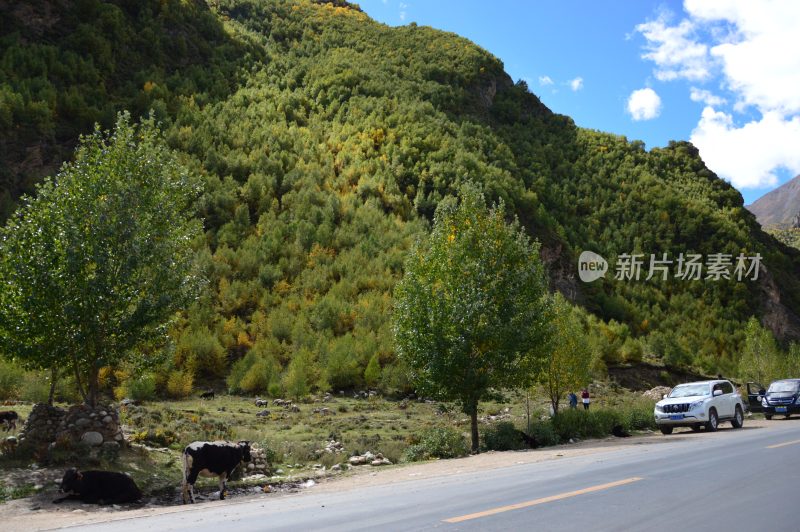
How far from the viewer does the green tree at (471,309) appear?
17.5 meters

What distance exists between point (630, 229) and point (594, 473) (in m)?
63.5

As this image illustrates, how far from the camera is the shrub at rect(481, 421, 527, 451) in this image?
17.8m

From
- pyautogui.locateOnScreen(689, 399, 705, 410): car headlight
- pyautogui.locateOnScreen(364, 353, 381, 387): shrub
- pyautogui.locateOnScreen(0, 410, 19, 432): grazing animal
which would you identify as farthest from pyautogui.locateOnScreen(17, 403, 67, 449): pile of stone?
pyautogui.locateOnScreen(364, 353, 381, 387): shrub

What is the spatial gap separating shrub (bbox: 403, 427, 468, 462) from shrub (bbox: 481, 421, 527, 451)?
0.98m

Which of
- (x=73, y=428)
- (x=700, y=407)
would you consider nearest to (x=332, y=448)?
(x=73, y=428)

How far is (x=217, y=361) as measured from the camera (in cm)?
3212

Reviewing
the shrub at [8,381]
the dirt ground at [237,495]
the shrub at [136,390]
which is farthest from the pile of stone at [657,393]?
the shrub at [8,381]

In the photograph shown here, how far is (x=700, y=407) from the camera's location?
19312 mm

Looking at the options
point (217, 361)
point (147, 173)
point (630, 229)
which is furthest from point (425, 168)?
point (147, 173)

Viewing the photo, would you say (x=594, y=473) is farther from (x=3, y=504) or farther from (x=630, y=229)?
(x=630, y=229)

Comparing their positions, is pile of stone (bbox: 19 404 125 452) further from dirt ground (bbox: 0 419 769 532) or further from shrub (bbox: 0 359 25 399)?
shrub (bbox: 0 359 25 399)

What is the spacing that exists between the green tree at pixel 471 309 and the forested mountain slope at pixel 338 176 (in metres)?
13.0

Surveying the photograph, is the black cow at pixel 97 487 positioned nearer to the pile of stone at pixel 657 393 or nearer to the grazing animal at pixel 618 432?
the grazing animal at pixel 618 432

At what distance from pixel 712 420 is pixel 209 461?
16.9m
